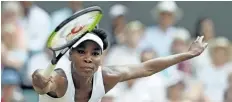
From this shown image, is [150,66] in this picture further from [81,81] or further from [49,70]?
[49,70]

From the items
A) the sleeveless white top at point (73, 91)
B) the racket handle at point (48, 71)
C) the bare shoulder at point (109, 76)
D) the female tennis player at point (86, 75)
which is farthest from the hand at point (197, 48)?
the racket handle at point (48, 71)

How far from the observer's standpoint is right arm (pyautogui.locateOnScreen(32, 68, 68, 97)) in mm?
5964

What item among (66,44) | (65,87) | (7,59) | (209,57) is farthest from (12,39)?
(66,44)

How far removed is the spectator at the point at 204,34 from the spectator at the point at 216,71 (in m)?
0.05

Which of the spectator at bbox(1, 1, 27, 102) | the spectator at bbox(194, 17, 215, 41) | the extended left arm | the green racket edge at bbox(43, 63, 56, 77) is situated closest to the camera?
the green racket edge at bbox(43, 63, 56, 77)

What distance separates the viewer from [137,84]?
31.6 ft

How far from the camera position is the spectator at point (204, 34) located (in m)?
9.88

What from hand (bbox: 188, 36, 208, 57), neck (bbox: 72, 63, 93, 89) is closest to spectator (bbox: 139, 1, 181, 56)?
hand (bbox: 188, 36, 208, 57)

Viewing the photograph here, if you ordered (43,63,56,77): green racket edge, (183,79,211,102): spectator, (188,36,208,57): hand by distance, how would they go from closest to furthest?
(43,63,56,77): green racket edge, (188,36,208,57): hand, (183,79,211,102): spectator

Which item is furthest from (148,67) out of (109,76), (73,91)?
(73,91)

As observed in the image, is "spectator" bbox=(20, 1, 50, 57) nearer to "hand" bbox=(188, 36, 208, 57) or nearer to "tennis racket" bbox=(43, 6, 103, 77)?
"hand" bbox=(188, 36, 208, 57)

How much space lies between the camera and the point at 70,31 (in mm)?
6117

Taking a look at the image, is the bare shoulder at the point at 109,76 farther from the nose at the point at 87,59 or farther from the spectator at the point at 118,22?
the spectator at the point at 118,22

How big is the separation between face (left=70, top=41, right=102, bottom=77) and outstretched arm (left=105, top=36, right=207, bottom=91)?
556 millimetres
